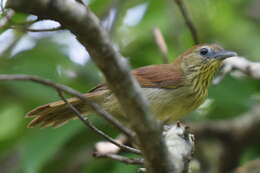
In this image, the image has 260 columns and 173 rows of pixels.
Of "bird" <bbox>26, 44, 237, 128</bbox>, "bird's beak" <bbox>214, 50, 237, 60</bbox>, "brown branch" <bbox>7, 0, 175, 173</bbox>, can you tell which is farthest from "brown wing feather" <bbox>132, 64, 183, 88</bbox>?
"brown branch" <bbox>7, 0, 175, 173</bbox>

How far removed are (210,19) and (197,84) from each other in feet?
5.79

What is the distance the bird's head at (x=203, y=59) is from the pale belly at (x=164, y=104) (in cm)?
46

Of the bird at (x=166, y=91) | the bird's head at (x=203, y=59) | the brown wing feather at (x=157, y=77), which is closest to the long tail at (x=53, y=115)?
the bird at (x=166, y=91)

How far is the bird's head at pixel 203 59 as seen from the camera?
15.6 feet

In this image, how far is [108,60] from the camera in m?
1.75

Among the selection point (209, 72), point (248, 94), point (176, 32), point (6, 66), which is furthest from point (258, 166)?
point (6, 66)

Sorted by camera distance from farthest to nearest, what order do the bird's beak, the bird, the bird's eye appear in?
→ 1. the bird's eye
2. the bird's beak
3. the bird

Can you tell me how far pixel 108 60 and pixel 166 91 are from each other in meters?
2.68

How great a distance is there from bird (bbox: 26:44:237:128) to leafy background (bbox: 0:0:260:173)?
0.55 feet

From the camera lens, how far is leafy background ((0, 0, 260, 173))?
13.8ft

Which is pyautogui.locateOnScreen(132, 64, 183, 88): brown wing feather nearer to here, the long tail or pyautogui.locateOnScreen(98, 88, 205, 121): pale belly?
pyautogui.locateOnScreen(98, 88, 205, 121): pale belly

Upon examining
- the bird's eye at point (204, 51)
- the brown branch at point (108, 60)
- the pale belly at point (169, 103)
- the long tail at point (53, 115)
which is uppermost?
the brown branch at point (108, 60)

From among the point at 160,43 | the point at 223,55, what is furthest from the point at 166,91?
the point at 223,55

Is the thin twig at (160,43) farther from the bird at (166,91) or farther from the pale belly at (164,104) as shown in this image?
the pale belly at (164,104)
